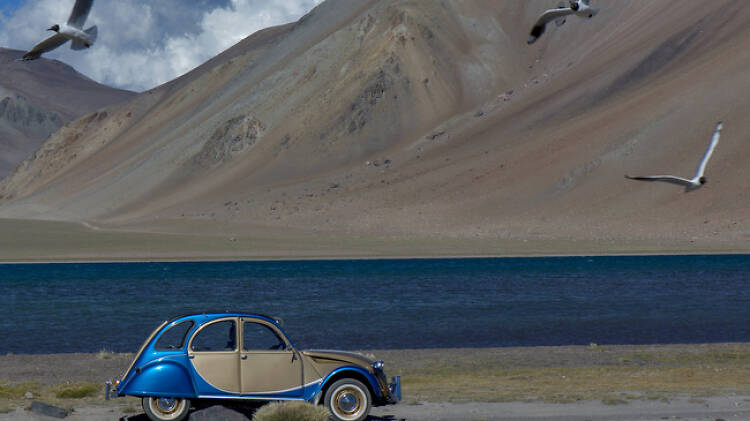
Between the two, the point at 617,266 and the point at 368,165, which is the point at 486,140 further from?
the point at 617,266

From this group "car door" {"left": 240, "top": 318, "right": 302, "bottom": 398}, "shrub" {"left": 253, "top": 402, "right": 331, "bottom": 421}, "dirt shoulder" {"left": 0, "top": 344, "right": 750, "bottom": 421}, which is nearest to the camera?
"shrub" {"left": 253, "top": 402, "right": 331, "bottom": 421}

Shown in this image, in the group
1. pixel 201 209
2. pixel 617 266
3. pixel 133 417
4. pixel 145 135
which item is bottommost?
pixel 133 417

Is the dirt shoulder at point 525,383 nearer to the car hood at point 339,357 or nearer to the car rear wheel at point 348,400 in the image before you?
the car rear wheel at point 348,400

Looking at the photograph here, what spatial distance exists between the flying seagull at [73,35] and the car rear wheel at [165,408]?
490cm

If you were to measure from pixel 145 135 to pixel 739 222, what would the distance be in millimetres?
110085

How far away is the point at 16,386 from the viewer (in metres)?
20.7

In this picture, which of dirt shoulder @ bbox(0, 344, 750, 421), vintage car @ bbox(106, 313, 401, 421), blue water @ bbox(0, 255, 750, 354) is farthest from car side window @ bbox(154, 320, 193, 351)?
blue water @ bbox(0, 255, 750, 354)

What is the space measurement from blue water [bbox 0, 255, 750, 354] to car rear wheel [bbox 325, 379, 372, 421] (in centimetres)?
1641

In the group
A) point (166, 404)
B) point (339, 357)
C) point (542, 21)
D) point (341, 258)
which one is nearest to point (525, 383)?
point (339, 357)

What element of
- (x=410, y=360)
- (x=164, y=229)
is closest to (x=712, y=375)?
(x=410, y=360)

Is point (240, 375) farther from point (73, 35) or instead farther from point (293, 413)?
point (73, 35)

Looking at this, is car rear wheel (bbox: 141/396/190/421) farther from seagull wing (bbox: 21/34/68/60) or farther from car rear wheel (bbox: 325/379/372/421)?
seagull wing (bbox: 21/34/68/60)

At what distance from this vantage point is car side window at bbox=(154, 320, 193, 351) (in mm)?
14188

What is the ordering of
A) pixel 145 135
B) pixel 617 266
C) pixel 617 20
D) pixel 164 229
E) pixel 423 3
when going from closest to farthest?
pixel 617 266 → pixel 164 229 → pixel 617 20 → pixel 423 3 → pixel 145 135
